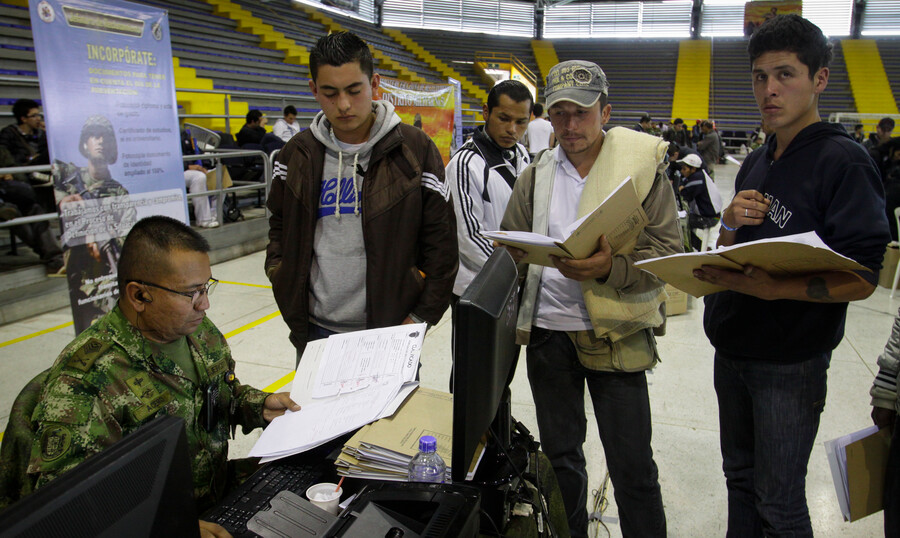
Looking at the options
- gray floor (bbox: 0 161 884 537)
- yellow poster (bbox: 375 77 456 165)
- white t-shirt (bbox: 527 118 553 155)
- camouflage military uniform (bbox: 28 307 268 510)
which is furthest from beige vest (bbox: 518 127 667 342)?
yellow poster (bbox: 375 77 456 165)

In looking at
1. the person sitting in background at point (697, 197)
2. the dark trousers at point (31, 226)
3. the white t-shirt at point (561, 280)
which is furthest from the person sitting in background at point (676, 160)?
the dark trousers at point (31, 226)

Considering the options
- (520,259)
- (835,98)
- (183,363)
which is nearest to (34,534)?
(183,363)

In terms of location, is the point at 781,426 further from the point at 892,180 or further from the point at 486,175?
the point at 892,180

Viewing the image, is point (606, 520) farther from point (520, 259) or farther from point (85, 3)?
point (85, 3)

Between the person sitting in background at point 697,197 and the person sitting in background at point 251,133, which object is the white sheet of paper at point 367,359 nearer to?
the person sitting in background at point 697,197

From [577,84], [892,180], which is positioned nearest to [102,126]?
[577,84]

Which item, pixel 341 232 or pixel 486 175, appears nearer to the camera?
pixel 341 232

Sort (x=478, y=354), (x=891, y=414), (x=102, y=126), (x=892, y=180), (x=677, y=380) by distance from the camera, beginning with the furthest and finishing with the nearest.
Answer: (x=892, y=180)
(x=677, y=380)
(x=102, y=126)
(x=891, y=414)
(x=478, y=354)

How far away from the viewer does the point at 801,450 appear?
57.7 inches

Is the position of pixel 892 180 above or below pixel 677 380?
above

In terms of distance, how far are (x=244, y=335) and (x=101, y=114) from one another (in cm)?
180

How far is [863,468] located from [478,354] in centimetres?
126

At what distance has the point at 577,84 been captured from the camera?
1555mm

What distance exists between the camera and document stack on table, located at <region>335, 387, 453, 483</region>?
118 cm
